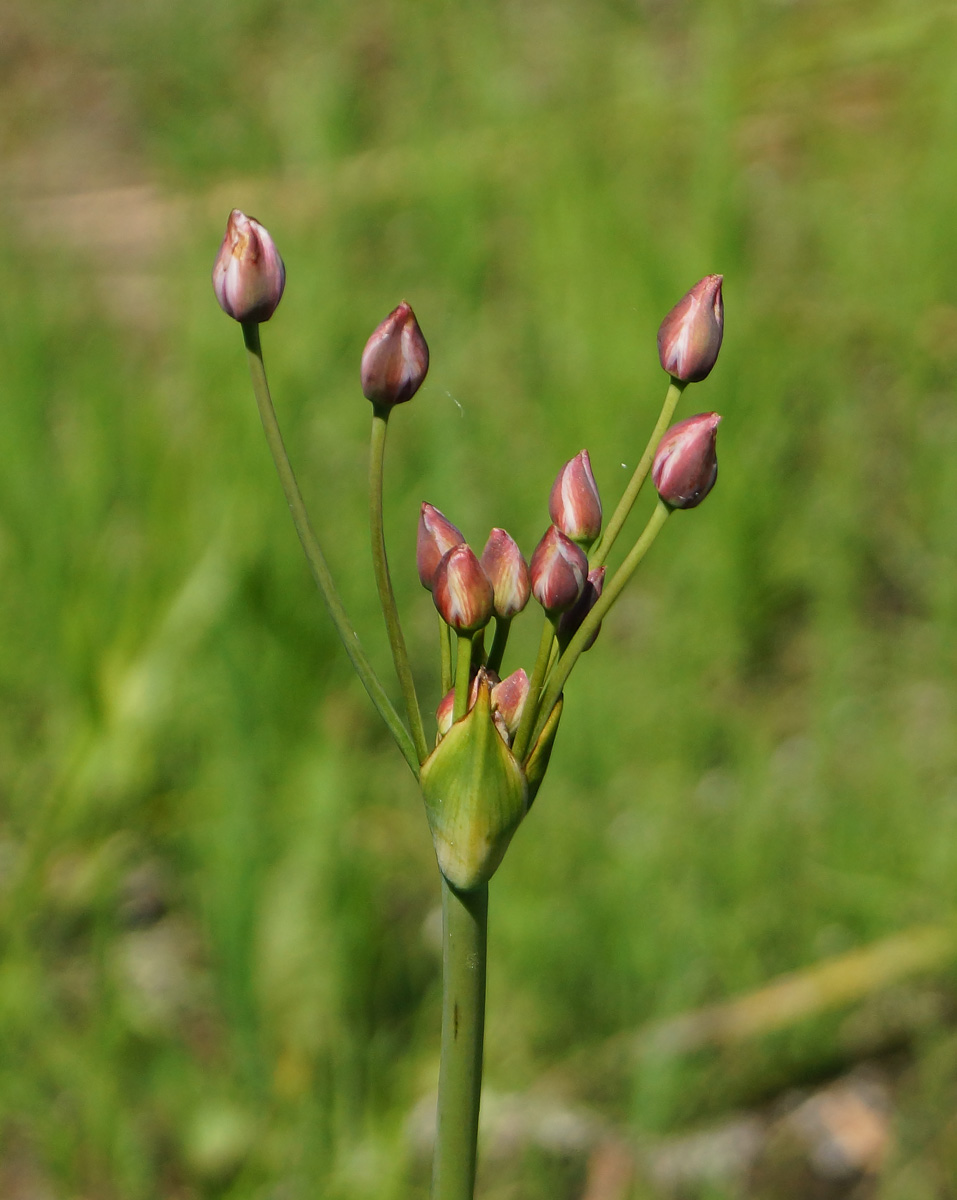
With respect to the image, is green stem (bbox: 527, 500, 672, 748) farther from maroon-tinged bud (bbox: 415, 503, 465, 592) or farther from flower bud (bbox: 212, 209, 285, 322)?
flower bud (bbox: 212, 209, 285, 322)

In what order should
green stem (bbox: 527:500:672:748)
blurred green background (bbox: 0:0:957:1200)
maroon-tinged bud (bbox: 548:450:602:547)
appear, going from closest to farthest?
green stem (bbox: 527:500:672:748)
maroon-tinged bud (bbox: 548:450:602:547)
blurred green background (bbox: 0:0:957:1200)

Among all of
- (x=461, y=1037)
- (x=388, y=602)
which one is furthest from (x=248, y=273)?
(x=461, y=1037)

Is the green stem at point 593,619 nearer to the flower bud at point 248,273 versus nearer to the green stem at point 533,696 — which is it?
the green stem at point 533,696

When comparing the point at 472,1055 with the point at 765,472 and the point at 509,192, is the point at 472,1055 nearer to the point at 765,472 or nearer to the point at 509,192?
the point at 765,472

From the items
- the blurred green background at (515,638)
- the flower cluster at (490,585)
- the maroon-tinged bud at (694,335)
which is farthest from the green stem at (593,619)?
the blurred green background at (515,638)

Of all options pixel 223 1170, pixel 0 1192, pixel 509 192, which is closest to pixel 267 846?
pixel 223 1170

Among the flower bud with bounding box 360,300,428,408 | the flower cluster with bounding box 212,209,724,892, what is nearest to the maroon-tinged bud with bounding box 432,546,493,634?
the flower cluster with bounding box 212,209,724,892
